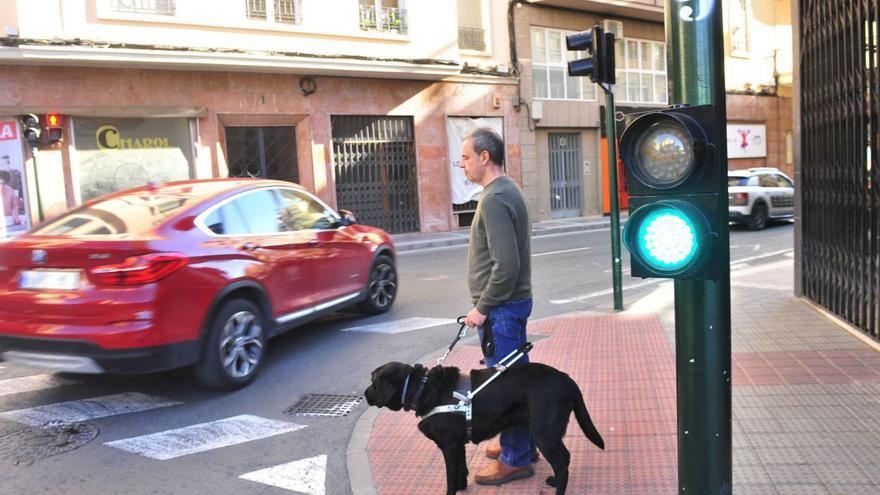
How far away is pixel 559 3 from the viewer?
22.8m

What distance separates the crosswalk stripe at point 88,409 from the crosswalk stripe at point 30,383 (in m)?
0.55

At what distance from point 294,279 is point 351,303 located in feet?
4.29

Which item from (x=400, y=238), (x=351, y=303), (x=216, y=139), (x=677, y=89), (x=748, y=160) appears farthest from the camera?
(x=748, y=160)

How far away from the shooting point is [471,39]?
70.2 ft

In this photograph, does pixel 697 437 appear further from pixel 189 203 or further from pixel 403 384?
pixel 189 203

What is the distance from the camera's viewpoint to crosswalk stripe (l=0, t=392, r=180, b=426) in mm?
5191

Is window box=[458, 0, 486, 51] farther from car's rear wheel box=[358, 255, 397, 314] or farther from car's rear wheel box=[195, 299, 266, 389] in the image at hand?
car's rear wheel box=[195, 299, 266, 389]

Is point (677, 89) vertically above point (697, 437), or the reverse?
point (677, 89)

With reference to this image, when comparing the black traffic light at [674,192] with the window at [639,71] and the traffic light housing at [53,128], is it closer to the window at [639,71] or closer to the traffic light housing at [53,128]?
the traffic light housing at [53,128]

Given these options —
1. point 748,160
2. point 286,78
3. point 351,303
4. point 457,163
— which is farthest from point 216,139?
point 748,160

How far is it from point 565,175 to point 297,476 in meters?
20.9

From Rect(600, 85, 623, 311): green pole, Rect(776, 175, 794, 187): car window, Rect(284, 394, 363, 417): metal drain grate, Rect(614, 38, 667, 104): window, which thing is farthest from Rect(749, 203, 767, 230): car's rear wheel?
Rect(284, 394, 363, 417): metal drain grate

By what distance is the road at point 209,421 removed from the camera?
420 centimetres

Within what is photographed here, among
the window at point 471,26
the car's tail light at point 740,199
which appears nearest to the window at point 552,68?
the window at point 471,26
